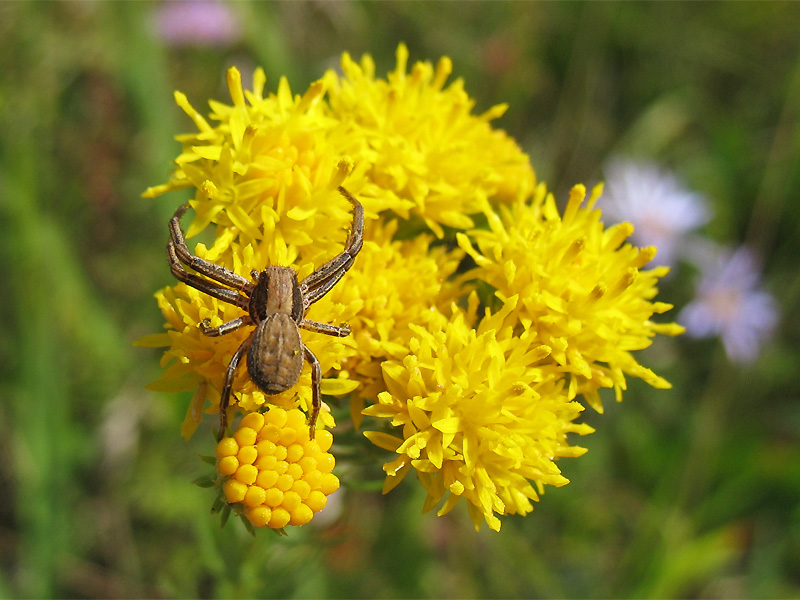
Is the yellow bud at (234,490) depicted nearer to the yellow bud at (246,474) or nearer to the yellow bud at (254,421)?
the yellow bud at (246,474)

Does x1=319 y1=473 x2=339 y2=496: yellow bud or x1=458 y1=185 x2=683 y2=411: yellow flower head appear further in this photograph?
x1=458 y1=185 x2=683 y2=411: yellow flower head

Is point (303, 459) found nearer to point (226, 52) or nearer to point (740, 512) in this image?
point (740, 512)

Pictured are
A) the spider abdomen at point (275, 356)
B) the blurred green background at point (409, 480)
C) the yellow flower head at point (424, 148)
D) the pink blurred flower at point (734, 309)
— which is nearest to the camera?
the spider abdomen at point (275, 356)

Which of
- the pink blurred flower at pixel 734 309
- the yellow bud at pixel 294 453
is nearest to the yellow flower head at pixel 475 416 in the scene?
the yellow bud at pixel 294 453

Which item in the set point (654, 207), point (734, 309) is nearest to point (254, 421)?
point (734, 309)

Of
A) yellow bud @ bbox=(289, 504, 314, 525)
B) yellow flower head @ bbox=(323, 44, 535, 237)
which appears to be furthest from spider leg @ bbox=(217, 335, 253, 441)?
yellow flower head @ bbox=(323, 44, 535, 237)

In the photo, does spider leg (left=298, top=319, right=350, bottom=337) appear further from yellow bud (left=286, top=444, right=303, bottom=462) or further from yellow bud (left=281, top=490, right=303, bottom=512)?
yellow bud (left=281, top=490, right=303, bottom=512)

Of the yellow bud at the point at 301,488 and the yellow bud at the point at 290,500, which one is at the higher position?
the yellow bud at the point at 301,488

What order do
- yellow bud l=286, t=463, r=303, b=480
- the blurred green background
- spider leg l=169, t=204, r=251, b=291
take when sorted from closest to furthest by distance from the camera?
yellow bud l=286, t=463, r=303, b=480, spider leg l=169, t=204, r=251, b=291, the blurred green background
